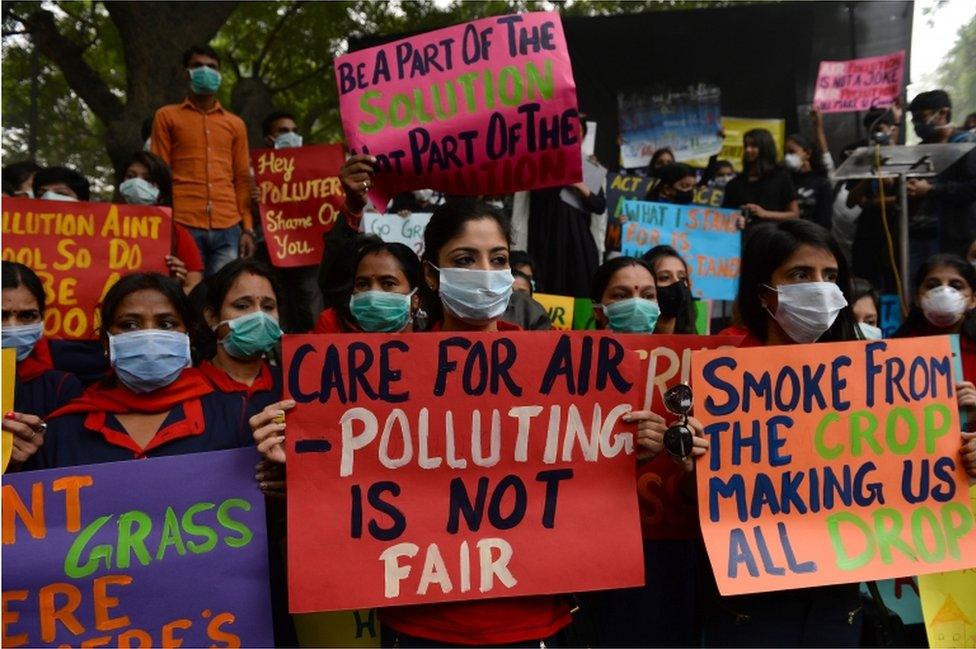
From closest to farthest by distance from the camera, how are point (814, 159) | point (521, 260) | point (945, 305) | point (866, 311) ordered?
point (945, 305) < point (866, 311) < point (521, 260) < point (814, 159)

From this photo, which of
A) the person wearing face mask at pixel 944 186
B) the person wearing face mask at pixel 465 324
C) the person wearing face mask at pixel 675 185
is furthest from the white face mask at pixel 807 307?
the person wearing face mask at pixel 944 186

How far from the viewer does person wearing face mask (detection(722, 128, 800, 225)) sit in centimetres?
848

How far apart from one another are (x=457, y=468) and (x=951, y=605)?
1.70m

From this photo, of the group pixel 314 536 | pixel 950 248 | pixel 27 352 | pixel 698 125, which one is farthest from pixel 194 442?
pixel 698 125

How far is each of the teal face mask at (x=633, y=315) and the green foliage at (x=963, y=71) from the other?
30.8 ft

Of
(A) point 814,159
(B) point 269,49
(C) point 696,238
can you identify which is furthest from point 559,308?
(B) point 269,49

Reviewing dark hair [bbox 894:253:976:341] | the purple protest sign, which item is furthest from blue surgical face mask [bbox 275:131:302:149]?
the purple protest sign

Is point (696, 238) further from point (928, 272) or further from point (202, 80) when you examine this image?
point (202, 80)

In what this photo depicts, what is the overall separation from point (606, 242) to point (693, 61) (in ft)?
24.1

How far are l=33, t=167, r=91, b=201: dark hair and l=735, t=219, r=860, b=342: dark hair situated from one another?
4.45m

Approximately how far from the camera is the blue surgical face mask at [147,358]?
10.2ft

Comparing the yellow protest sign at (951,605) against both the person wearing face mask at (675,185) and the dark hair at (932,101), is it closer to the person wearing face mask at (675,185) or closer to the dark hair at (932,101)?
the person wearing face mask at (675,185)

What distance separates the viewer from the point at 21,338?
371 centimetres

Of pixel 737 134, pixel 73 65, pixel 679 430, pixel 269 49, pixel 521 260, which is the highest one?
pixel 269 49
